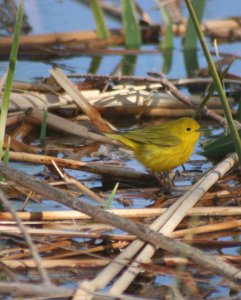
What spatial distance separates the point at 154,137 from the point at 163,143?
0.07 meters

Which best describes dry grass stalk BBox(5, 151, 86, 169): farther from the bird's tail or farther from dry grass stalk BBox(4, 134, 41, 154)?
the bird's tail

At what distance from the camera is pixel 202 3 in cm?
707

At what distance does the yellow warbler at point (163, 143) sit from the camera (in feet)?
17.4

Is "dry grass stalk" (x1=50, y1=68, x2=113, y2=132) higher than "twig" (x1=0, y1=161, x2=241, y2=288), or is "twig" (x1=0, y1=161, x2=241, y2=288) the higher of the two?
"dry grass stalk" (x1=50, y1=68, x2=113, y2=132)

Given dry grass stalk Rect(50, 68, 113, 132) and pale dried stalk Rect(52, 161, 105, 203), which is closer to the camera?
pale dried stalk Rect(52, 161, 105, 203)

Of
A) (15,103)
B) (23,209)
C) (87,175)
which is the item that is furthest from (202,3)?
(23,209)

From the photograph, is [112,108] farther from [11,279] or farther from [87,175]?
[11,279]

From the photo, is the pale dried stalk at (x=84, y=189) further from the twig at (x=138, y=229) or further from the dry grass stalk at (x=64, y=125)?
the dry grass stalk at (x=64, y=125)

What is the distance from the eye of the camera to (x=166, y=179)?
4965 millimetres

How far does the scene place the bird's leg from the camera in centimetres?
484

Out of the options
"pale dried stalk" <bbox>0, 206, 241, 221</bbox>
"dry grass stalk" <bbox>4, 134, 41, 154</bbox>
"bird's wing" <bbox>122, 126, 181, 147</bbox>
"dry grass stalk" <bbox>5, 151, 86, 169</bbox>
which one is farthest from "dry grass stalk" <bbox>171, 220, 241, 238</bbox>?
"dry grass stalk" <bbox>4, 134, 41, 154</bbox>

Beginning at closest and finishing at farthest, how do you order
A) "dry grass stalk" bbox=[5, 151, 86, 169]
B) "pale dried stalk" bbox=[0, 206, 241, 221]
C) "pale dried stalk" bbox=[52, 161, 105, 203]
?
"pale dried stalk" bbox=[0, 206, 241, 221] → "pale dried stalk" bbox=[52, 161, 105, 203] → "dry grass stalk" bbox=[5, 151, 86, 169]

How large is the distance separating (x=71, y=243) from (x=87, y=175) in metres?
1.26

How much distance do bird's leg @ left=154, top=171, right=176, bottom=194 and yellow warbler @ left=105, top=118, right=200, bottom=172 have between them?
0.09 metres
